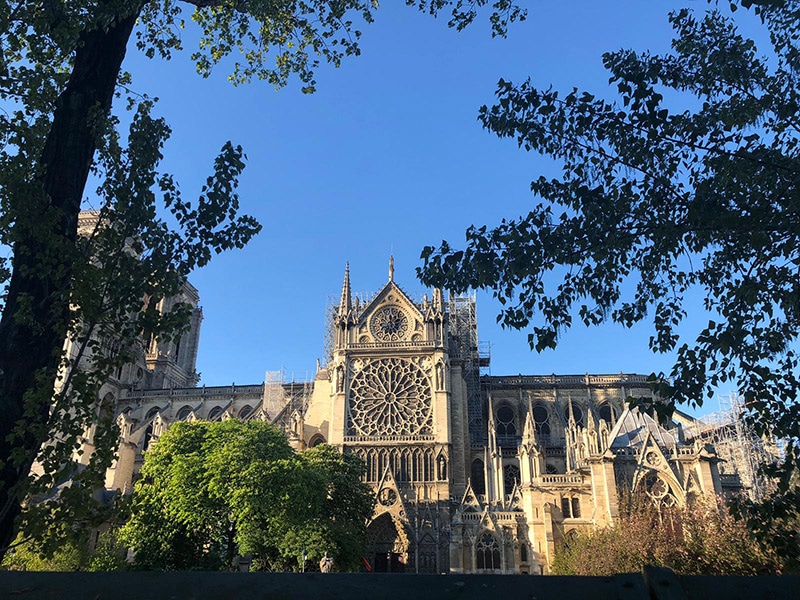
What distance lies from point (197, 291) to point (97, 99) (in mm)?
71264

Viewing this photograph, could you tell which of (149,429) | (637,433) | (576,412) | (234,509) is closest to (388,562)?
(234,509)

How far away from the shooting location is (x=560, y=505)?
3447cm

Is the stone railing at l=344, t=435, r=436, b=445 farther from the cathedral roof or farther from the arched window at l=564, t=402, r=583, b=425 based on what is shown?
the arched window at l=564, t=402, r=583, b=425

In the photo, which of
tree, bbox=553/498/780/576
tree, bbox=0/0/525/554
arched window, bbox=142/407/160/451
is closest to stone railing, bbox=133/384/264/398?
arched window, bbox=142/407/160/451

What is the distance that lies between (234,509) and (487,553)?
52.4 feet

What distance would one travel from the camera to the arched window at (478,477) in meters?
42.7

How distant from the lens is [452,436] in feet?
139

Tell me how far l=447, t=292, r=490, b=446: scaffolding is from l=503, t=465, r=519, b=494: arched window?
2.62 m

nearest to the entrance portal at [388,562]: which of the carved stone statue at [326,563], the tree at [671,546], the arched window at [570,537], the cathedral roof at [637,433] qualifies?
the arched window at [570,537]

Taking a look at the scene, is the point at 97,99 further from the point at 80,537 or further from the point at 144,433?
the point at 144,433

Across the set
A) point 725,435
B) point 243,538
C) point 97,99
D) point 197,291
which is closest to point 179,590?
point 97,99

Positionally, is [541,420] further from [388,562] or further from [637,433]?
[388,562]

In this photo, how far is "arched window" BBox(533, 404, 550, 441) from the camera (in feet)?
162

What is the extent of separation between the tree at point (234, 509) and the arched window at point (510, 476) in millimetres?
15789
